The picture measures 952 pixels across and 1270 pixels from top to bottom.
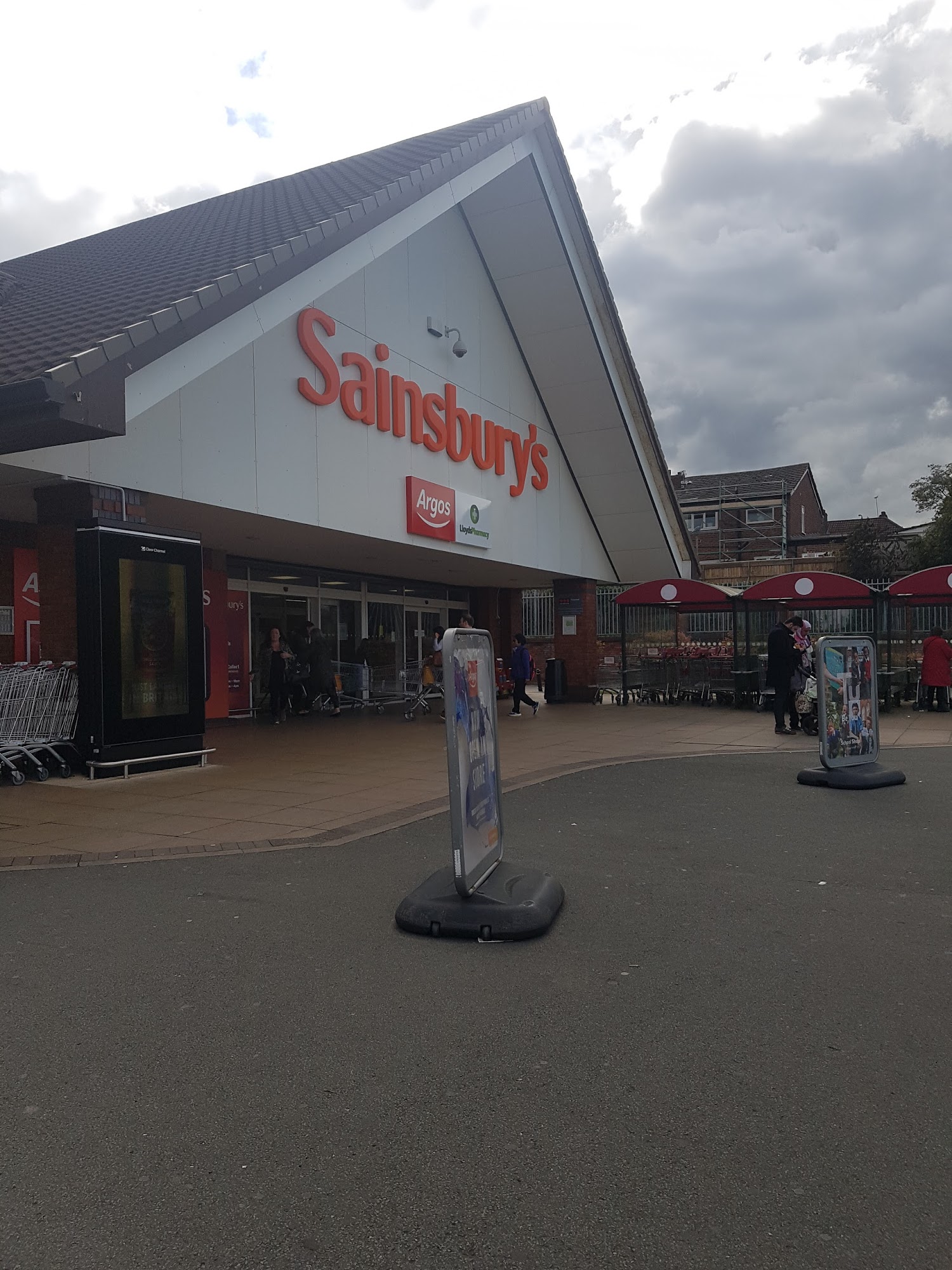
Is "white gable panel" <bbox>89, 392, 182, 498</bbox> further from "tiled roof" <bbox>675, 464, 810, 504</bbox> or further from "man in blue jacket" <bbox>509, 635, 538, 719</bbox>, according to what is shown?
"tiled roof" <bbox>675, 464, 810, 504</bbox>

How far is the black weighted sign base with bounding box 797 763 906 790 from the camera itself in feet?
30.8

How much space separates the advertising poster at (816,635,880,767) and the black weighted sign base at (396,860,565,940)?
5049 mm

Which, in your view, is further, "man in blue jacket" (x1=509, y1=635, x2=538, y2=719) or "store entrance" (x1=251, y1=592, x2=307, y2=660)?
"store entrance" (x1=251, y1=592, x2=307, y2=660)

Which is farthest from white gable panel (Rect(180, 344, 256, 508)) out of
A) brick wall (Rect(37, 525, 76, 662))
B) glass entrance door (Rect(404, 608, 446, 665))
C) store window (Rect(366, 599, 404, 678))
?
glass entrance door (Rect(404, 608, 446, 665))

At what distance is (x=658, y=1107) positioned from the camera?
3199 mm

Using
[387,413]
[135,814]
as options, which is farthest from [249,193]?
[135,814]

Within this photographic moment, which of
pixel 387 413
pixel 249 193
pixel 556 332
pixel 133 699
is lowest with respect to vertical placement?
pixel 133 699

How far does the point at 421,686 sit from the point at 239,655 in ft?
10.8

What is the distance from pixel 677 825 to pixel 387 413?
8431 millimetres

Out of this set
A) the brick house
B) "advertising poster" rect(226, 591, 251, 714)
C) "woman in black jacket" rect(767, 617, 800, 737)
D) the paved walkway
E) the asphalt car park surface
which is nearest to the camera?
the asphalt car park surface

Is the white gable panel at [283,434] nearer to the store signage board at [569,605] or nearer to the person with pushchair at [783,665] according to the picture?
the person with pushchair at [783,665]

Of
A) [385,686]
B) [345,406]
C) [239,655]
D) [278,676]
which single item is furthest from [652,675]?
[345,406]

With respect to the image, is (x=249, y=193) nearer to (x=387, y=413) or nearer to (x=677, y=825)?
(x=387, y=413)

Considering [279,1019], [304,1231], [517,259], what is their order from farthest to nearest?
[517,259] → [279,1019] → [304,1231]
